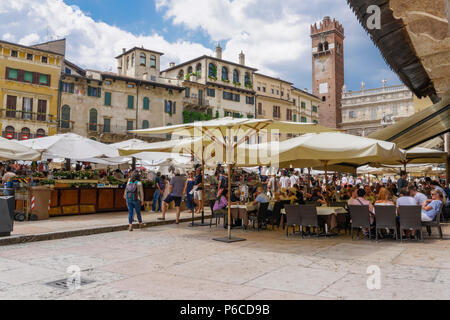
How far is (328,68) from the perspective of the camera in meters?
65.4

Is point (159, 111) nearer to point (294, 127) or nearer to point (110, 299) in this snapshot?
point (294, 127)

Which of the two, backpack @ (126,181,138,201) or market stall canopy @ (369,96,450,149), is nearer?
market stall canopy @ (369,96,450,149)

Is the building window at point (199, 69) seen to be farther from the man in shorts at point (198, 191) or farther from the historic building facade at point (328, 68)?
the man in shorts at point (198, 191)

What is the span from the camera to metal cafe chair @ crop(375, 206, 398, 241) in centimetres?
738

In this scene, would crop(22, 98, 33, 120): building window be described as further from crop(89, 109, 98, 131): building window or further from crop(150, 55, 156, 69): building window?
crop(150, 55, 156, 69): building window

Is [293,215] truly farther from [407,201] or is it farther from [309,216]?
[407,201]

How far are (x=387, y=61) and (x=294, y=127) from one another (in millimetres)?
2170

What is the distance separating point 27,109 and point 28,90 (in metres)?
1.74

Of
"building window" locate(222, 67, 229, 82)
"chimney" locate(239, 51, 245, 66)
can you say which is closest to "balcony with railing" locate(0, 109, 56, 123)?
"building window" locate(222, 67, 229, 82)

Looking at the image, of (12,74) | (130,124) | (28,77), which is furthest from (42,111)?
(130,124)

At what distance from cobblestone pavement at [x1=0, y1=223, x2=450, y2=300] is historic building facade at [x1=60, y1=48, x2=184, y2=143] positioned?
30157mm

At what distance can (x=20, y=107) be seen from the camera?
32.4m

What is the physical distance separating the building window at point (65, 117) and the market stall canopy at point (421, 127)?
31.6 metres
